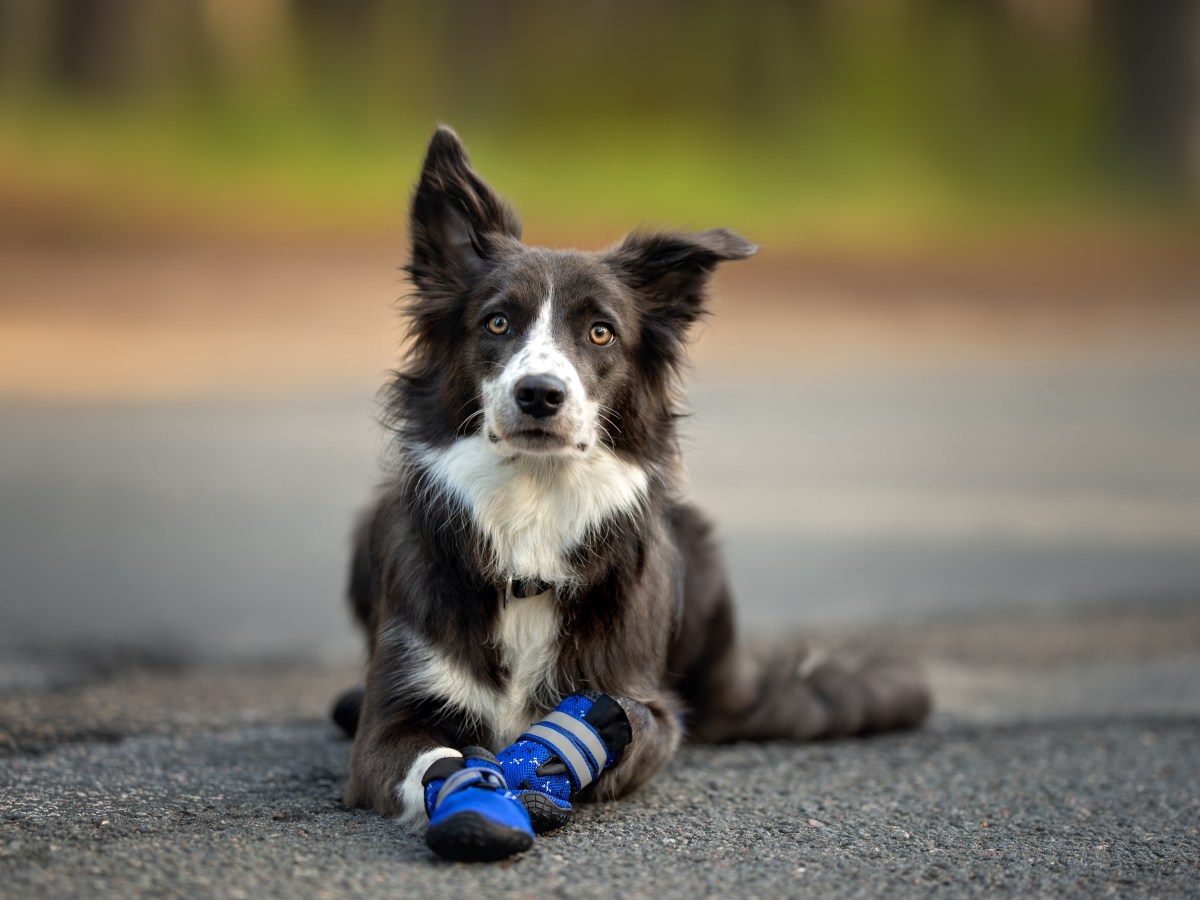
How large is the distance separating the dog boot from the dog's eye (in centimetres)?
105

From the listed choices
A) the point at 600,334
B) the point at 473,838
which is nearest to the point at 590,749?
the point at 473,838

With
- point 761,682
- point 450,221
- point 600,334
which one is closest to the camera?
point 600,334

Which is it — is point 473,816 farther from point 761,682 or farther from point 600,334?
point 761,682

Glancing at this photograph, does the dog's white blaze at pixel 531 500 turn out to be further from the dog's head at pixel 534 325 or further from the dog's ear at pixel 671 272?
the dog's ear at pixel 671 272

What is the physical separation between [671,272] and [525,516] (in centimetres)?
101

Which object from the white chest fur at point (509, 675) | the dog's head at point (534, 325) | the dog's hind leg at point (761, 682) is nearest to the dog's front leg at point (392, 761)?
the white chest fur at point (509, 675)

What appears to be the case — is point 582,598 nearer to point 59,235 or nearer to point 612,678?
point 612,678

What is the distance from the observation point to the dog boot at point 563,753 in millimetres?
3588

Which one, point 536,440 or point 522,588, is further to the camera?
point 522,588

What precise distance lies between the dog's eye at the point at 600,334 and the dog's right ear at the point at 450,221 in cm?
46

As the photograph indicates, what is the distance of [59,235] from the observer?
1052 centimetres

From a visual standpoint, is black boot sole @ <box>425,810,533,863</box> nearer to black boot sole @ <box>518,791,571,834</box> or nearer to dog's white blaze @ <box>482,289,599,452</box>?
black boot sole @ <box>518,791,571,834</box>

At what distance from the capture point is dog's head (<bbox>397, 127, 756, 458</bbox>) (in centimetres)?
385

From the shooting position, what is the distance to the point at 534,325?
13.1 feet
